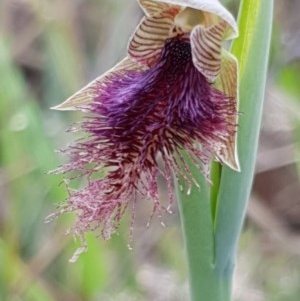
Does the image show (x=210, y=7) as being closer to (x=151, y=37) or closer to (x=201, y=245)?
(x=151, y=37)

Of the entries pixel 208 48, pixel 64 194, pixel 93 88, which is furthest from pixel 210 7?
pixel 64 194

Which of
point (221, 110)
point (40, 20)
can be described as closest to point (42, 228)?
point (40, 20)

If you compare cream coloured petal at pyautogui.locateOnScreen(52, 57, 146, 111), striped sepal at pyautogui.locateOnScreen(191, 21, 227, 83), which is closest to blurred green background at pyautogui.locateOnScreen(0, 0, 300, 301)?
cream coloured petal at pyautogui.locateOnScreen(52, 57, 146, 111)

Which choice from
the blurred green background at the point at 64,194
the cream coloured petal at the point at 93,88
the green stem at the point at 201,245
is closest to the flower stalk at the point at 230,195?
the green stem at the point at 201,245

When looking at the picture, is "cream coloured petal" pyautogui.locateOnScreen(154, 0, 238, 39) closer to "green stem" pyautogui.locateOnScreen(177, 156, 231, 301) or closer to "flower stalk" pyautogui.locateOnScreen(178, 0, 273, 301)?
"flower stalk" pyautogui.locateOnScreen(178, 0, 273, 301)

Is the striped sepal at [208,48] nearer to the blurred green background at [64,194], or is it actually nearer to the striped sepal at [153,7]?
the striped sepal at [153,7]

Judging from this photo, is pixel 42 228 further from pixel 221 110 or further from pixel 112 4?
pixel 221 110

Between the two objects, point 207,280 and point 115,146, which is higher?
point 115,146
